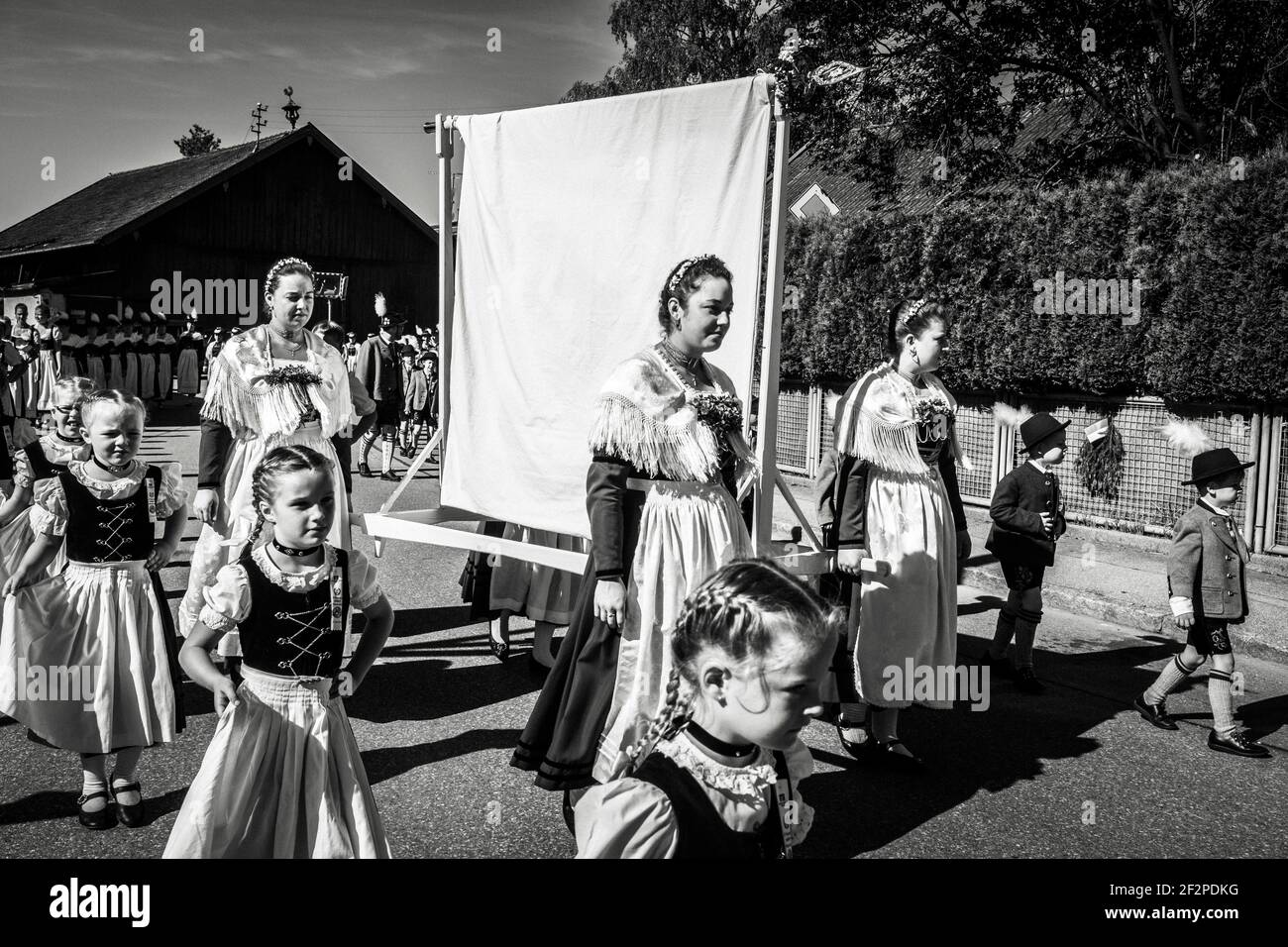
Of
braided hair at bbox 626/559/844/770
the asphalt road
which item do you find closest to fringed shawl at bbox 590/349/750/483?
the asphalt road

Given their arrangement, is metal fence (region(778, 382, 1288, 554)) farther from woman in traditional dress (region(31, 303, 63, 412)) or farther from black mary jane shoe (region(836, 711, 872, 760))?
woman in traditional dress (region(31, 303, 63, 412))

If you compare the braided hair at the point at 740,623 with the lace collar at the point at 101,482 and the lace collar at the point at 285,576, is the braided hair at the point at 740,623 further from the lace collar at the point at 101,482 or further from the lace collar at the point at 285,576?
the lace collar at the point at 101,482

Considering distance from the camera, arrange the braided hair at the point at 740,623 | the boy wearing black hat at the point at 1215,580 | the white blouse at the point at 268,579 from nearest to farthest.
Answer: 1. the braided hair at the point at 740,623
2. the white blouse at the point at 268,579
3. the boy wearing black hat at the point at 1215,580

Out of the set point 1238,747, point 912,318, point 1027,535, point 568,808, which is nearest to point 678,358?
point 912,318

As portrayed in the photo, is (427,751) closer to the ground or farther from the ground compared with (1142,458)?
closer to the ground

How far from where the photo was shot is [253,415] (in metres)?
5.33

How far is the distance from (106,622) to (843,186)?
3128 cm

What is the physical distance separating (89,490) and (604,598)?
2071mm

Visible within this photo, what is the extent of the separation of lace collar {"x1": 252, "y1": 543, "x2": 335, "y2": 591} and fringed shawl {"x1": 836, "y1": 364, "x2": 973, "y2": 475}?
2614 millimetres

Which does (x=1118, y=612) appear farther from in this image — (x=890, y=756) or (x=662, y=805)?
(x=662, y=805)

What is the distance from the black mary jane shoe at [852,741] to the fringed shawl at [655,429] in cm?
174

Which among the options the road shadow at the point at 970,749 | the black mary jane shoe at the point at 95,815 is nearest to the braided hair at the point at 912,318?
the road shadow at the point at 970,749

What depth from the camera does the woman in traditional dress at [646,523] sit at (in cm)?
374

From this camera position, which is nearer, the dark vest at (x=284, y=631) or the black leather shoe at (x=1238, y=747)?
the dark vest at (x=284, y=631)
